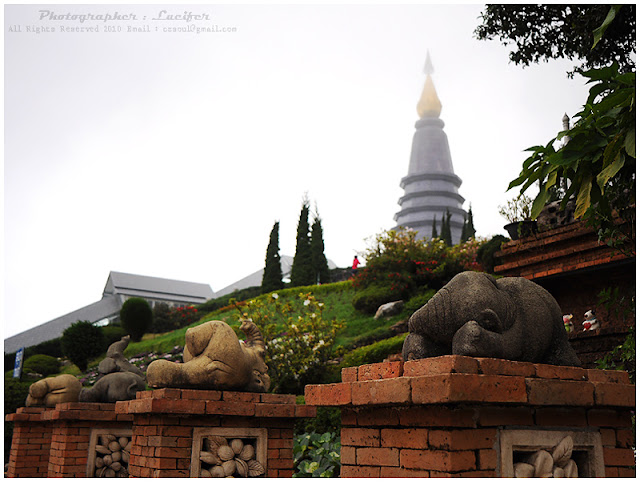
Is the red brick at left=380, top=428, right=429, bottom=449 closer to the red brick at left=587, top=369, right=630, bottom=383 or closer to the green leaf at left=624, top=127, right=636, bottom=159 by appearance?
the red brick at left=587, top=369, right=630, bottom=383

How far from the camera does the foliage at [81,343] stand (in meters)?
18.7

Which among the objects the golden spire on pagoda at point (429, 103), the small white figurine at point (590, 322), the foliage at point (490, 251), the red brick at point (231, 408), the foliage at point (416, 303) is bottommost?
the red brick at point (231, 408)

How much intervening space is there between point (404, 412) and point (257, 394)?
8.07ft

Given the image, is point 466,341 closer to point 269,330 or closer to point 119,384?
point 119,384

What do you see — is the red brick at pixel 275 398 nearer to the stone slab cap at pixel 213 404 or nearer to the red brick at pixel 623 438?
the stone slab cap at pixel 213 404

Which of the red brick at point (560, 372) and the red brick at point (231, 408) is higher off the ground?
the red brick at point (560, 372)

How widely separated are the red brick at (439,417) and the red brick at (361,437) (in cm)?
27

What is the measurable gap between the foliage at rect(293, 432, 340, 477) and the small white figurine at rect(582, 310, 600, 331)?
384 cm

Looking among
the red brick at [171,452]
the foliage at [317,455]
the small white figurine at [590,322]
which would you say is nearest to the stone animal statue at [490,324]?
the red brick at [171,452]

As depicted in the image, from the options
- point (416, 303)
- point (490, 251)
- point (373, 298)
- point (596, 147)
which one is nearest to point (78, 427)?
point (596, 147)

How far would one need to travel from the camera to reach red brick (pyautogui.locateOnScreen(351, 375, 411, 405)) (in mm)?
2801

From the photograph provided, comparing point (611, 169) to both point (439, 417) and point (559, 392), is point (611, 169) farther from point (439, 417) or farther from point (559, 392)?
point (439, 417)

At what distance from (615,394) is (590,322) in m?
5.03

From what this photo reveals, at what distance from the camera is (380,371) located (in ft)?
10.3
